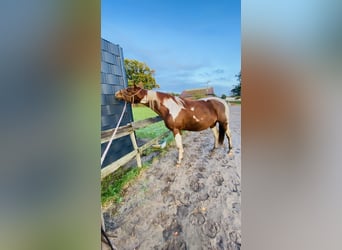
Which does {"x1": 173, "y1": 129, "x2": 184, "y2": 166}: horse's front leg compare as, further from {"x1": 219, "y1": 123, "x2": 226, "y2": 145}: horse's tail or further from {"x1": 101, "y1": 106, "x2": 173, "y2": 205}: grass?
{"x1": 219, "y1": 123, "x2": 226, "y2": 145}: horse's tail

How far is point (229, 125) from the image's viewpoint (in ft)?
3.03

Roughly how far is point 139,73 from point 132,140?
30 cm

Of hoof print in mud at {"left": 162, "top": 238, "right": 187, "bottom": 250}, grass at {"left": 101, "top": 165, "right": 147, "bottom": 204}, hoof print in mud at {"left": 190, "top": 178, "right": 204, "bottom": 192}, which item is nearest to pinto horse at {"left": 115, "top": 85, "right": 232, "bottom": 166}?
hoof print in mud at {"left": 190, "top": 178, "right": 204, "bottom": 192}

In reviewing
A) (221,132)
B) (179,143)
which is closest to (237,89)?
(221,132)

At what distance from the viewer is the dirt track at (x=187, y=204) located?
87 centimetres

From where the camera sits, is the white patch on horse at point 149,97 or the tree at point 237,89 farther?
the white patch on horse at point 149,97

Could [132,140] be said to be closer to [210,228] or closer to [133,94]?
[133,94]

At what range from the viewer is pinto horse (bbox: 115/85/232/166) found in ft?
3.17

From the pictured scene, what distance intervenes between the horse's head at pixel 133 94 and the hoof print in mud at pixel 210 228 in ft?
1.98

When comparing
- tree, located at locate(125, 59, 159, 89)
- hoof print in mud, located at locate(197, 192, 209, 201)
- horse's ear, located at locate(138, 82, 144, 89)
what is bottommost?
hoof print in mud, located at locate(197, 192, 209, 201)

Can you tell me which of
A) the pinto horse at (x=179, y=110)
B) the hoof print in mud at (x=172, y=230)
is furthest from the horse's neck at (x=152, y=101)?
the hoof print in mud at (x=172, y=230)

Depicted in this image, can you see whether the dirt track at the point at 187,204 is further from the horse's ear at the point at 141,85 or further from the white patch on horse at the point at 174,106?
the horse's ear at the point at 141,85
